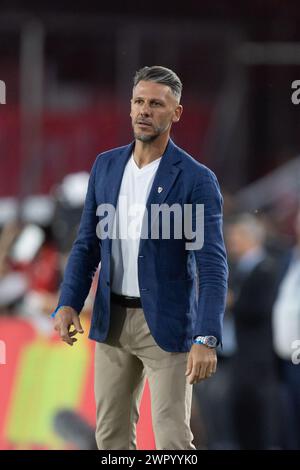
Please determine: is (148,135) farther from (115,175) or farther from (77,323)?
(77,323)

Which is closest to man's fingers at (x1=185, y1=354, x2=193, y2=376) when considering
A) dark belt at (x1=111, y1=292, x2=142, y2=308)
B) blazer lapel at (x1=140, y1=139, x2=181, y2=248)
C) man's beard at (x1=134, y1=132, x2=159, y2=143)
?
dark belt at (x1=111, y1=292, x2=142, y2=308)

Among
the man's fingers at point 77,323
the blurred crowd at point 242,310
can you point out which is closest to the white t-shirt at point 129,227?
the man's fingers at point 77,323

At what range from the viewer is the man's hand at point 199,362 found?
93.7 inches

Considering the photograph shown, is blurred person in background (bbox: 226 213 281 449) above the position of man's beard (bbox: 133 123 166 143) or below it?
below

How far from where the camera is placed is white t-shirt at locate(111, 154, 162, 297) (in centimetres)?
251

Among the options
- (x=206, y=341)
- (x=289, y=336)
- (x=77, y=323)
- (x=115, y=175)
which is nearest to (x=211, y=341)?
(x=206, y=341)

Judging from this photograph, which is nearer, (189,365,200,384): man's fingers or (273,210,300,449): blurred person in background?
(189,365,200,384): man's fingers

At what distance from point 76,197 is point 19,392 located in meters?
0.77

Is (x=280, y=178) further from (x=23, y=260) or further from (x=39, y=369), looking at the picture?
(x=39, y=369)

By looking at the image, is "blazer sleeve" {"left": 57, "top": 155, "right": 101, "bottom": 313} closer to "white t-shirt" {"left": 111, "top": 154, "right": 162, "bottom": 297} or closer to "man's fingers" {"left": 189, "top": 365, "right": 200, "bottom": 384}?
"white t-shirt" {"left": 111, "top": 154, "right": 162, "bottom": 297}

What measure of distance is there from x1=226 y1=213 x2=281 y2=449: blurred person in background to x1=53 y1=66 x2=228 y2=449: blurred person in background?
5.70ft

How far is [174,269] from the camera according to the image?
98.1 inches

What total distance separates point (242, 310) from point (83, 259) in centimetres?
181

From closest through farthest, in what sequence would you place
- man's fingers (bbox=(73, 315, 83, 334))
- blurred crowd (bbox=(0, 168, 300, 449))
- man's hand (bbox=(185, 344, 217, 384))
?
man's hand (bbox=(185, 344, 217, 384))
man's fingers (bbox=(73, 315, 83, 334))
blurred crowd (bbox=(0, 168, 300, 449))
